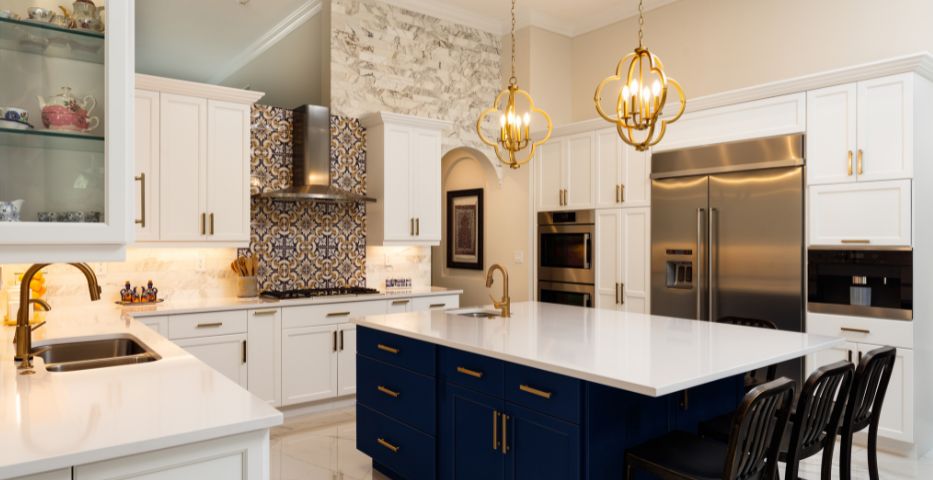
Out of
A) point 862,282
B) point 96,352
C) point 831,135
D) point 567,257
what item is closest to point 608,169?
point 567,257

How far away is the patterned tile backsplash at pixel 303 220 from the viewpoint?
5027 mm

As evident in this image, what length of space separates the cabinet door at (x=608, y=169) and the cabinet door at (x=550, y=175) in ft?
1.49

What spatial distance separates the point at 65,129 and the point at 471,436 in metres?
2.03

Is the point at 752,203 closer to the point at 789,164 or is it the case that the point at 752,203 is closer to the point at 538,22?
the point at 789,164

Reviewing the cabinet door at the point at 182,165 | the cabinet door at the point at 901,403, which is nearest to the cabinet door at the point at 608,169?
the cabinet door at the point at 901,403

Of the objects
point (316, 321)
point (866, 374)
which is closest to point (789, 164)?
point (866, 374)

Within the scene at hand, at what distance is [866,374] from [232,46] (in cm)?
507

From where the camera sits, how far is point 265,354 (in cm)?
456

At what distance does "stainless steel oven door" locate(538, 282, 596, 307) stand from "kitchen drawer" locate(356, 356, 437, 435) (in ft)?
9.16

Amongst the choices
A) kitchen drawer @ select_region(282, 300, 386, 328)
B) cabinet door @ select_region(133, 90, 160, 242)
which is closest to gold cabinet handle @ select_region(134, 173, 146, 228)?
cabinet door @ select_region(133, 90, 160, 242)

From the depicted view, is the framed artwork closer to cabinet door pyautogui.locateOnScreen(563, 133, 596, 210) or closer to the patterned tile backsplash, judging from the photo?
cabinet door pyautogui.locateOnScreen(563, 133, 596, 210)

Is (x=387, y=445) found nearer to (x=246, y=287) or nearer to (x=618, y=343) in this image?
(x=618, y=343)

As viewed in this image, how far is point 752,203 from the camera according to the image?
4477 millimetres

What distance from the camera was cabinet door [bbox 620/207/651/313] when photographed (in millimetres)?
5230
